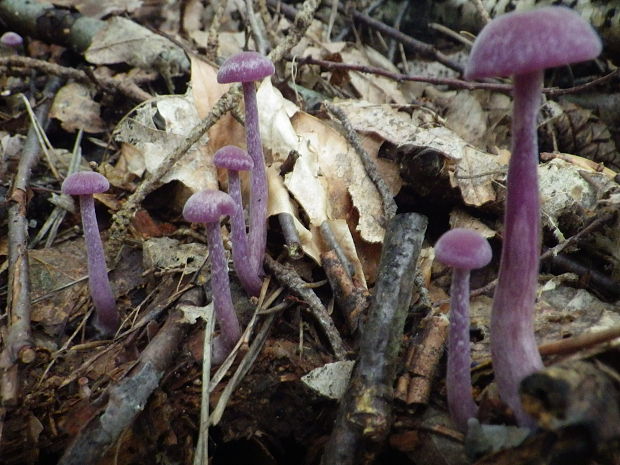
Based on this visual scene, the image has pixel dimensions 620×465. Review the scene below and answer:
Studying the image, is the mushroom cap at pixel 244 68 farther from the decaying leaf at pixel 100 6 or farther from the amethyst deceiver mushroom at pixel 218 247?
the decaying leaf at pixel 100 6

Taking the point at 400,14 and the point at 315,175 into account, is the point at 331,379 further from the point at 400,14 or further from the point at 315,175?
the point at 400,14

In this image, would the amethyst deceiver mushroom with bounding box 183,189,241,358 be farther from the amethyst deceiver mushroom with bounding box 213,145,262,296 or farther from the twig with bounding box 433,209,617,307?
the twig with bounding box 433,209,617,307

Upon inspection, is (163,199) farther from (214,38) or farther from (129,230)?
(214,38)

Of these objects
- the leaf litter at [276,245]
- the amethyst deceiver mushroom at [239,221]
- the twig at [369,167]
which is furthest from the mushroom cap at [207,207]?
the twig at [369,167]

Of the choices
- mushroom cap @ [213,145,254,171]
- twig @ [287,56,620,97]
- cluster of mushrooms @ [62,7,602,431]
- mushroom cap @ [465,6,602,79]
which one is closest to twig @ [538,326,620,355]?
cluster of mushrooms @ [62,7,602,431]

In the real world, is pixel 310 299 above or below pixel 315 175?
below

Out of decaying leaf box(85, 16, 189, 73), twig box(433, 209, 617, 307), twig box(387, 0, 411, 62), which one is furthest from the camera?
twig box(387, 0, 411, 62)

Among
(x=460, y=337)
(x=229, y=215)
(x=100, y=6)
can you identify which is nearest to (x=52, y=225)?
(x=229, y=215)

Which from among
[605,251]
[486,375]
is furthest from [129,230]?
[605,251]

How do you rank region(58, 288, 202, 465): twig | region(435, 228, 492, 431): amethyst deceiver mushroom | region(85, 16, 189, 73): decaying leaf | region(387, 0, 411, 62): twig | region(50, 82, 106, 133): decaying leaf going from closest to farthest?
region(435, 228, 492, 431): amethyst deceiver mushroom < region(58, 288, 202, 465): twig < region(50, 82, 106, 133): decaying leaf < region(85, 16, 189, 73): decaying leaf < region(387, 0, 411, 62): twig
